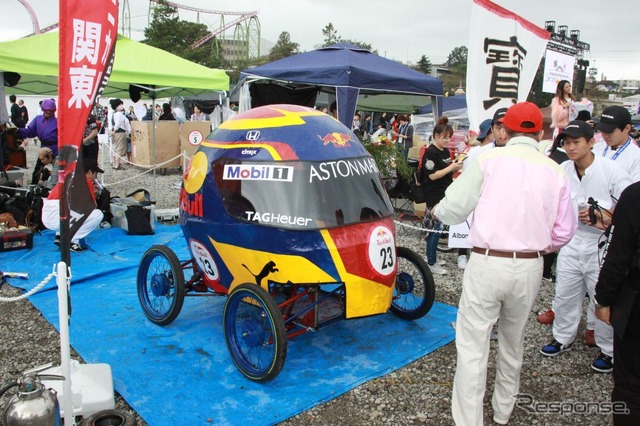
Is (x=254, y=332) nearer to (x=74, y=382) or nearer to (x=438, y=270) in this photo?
(x=74, y=382)

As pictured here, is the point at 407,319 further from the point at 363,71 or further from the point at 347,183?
the point at 363,71

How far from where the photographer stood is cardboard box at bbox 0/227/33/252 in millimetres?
6688

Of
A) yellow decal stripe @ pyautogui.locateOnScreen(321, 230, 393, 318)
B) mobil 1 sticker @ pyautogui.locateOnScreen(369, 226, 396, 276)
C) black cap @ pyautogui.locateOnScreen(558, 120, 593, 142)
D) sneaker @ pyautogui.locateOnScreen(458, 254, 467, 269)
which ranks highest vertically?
black cap @ pyautogui.locateOnScreen(558, 120, 593, 142)

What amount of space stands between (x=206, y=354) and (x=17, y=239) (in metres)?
4.19

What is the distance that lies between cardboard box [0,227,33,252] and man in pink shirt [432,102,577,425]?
604cm

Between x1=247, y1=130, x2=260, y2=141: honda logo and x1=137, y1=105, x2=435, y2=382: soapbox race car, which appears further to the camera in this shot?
x1=247, y1=130, x2=260, y2=141: honda logo

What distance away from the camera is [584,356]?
4.32 m

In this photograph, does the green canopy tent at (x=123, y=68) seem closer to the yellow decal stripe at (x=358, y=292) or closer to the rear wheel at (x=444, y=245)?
the rear wheel at (x=444, y=245)

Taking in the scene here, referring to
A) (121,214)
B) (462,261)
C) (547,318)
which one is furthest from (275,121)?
(121,214)

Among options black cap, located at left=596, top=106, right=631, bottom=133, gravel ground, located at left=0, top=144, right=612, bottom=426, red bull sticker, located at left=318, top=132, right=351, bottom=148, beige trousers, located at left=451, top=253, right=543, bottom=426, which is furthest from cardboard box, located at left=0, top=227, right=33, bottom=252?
black cap, located at left=596, top=106, right=631, bottom=133

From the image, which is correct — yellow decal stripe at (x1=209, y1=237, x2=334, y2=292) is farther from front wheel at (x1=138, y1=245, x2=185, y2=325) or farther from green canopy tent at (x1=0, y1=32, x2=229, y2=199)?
green canopy tent at (x1=0, y1=32, x2=229, y2=199)

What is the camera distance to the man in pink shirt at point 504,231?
2.84 m

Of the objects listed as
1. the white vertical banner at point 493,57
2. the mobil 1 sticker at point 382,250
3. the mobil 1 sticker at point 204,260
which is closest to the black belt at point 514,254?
the mobil 1 sticker at point 382,250

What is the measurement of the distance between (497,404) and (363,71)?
21.0 ft
